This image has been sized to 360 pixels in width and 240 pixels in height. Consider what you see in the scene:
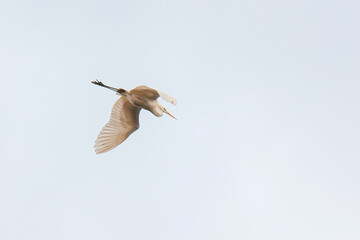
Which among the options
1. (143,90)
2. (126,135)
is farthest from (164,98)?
(126,135)

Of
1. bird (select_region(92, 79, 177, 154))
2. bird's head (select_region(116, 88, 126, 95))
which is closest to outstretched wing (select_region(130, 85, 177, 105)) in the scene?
bird (select_region(92, 79, 177, 154))

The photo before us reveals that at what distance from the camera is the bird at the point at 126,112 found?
457 inches

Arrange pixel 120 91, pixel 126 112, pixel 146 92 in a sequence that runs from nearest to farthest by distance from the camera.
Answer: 1. pixel 146 92
2. pixel 120 91
3. pixel 126 112

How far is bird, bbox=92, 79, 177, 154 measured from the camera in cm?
1162

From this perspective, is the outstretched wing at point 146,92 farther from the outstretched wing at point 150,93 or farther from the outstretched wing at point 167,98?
the outstretched wing at point 167,98

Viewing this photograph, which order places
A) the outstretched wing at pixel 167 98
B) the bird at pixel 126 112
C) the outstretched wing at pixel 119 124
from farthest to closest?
the outstretched wing at pixel 119 124 < the bird at pixel 126 112 < the outstretched wing at pixel 167 98

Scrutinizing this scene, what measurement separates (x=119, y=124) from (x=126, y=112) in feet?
1.08

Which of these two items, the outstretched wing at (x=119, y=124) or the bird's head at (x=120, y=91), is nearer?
the bird's head at (x=120, y=91)

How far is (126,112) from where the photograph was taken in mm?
12430

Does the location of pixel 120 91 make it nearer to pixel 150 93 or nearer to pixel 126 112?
pixel 150 93

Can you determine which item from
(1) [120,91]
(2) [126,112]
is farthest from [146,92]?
(2) [126,112]

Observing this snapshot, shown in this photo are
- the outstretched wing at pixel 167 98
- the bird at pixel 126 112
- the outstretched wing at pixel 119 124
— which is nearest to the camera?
the outstretched wing at pixel 167 98

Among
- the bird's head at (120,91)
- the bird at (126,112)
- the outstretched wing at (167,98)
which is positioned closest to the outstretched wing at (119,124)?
the bird at (126,112)

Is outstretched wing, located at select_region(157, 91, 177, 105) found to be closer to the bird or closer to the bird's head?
the bird
